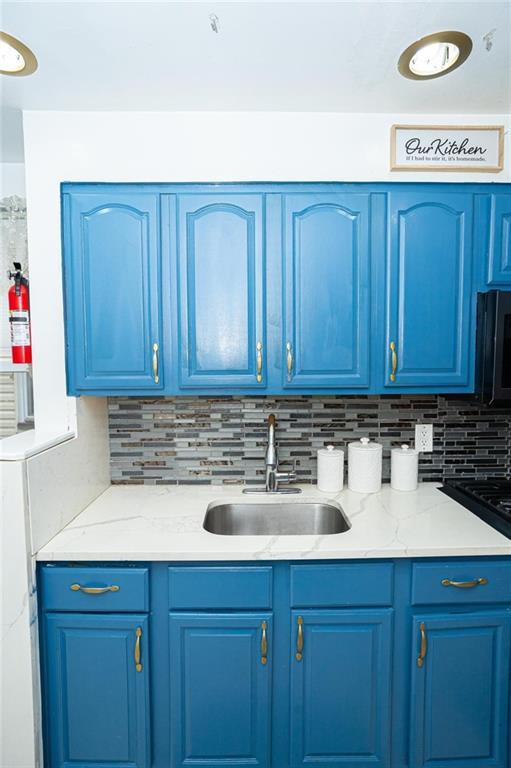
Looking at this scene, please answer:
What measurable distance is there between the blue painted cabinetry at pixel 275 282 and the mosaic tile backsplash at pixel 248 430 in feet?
1.03

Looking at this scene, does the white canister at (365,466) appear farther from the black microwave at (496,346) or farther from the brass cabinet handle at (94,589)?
the brass cabinet handle at (94,589)

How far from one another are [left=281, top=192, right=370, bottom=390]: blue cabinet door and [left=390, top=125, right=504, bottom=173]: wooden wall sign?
0.94 feet

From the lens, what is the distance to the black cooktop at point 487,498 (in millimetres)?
1581

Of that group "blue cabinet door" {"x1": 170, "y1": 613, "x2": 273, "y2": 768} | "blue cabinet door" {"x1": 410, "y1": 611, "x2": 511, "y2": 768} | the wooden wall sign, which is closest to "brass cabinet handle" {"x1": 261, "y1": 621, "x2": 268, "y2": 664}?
"blue cabinet door" {"x1": 170, "y1": 613, "x2": 273, "y2": 768}

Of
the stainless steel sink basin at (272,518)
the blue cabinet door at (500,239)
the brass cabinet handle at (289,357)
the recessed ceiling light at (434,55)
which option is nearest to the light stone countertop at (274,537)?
the stainless steel sink basin at (272,518)

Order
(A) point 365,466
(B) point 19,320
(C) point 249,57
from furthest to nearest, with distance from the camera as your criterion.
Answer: (A) point 365,466, (B) point 19,320, (C) point 249,57

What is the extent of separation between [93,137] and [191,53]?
58 cm

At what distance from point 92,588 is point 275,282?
1.28 m

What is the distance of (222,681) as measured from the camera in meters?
→ 1.44

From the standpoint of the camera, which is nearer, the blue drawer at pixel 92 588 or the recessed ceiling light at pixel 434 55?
the recessed ceiling light at pixel 434 55

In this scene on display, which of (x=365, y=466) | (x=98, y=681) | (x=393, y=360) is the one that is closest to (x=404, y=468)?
(x=365, y=466)

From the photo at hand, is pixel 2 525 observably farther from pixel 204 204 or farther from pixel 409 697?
pixel 409 697

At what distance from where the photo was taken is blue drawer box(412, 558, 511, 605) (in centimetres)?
146

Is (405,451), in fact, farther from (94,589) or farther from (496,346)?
(94,589)
